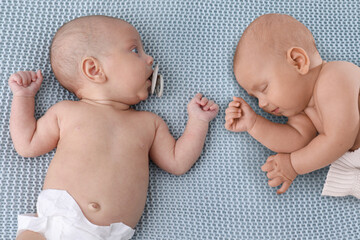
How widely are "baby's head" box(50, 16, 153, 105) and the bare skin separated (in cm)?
31

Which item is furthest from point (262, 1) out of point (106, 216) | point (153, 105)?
point (106, 216)

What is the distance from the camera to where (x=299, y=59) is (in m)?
1.21

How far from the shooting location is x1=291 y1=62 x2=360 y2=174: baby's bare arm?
1182 millimetres

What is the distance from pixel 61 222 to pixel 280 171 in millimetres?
668

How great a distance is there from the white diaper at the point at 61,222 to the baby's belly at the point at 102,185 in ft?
0.06

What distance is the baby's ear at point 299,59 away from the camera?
3.92 feet

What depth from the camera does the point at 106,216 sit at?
1.21m

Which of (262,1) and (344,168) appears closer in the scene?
(344,168)

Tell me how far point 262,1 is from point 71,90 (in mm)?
725

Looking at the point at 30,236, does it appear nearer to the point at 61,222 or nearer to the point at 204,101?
the point at 61,222

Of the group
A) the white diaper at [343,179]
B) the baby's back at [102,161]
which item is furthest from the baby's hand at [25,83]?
the white diaper at [343,179]

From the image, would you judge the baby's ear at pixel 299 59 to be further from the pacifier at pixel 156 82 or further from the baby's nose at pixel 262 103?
the pacifier at pixel 156 82

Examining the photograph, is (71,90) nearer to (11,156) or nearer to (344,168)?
(11,156)

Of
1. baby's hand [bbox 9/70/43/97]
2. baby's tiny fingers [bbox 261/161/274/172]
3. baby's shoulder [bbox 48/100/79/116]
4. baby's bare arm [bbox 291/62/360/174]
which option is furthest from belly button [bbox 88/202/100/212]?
baby's bare arm [bbox 291/62/360/174]
